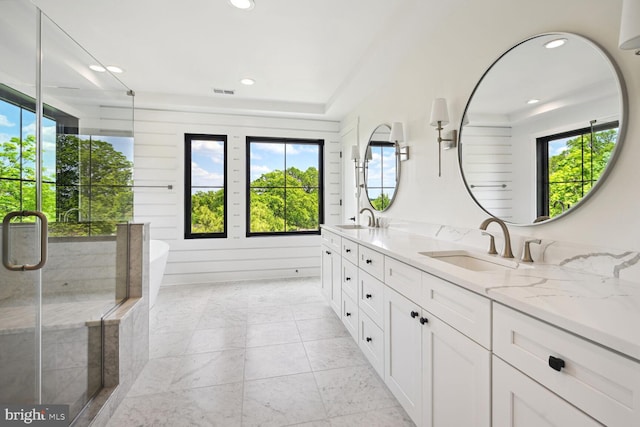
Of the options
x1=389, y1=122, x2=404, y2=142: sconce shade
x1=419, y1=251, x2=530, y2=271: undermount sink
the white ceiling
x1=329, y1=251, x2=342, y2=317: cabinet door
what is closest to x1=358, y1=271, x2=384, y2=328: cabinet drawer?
x1=419, y1=251, x2=530, y2=271: undermount sink

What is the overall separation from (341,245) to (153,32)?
244 cm

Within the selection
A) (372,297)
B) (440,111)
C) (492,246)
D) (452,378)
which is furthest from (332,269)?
(452,378)

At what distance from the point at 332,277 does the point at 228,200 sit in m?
2.17

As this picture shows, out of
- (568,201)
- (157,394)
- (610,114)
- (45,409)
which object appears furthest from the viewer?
(157,394)

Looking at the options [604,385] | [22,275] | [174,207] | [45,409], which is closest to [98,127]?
[22,275]

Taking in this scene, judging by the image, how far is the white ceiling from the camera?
2.14m

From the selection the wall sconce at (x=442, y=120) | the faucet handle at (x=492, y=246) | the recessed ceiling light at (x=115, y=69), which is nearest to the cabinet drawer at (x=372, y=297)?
the faucet handle at (x=492, y=246)

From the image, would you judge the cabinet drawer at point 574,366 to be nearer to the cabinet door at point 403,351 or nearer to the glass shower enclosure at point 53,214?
the cabinet door at point 403,351

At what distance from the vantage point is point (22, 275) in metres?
1.34

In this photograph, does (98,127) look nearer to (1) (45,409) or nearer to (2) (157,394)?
(1) (45,409)

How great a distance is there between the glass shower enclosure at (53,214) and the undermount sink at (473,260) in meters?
1.97

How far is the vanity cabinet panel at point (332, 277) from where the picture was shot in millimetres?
2768

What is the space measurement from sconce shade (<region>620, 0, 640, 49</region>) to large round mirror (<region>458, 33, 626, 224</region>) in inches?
7.2

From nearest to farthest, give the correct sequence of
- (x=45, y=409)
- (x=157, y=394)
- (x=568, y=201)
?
(x=568, y=201)
(x=45, y=409)
(x=157, y=394)
